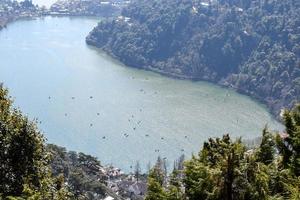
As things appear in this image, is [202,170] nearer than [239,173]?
No

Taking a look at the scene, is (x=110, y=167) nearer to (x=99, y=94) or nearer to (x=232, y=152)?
(x=99, y=94)

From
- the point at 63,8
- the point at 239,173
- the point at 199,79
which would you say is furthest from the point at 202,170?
the point at 63,8

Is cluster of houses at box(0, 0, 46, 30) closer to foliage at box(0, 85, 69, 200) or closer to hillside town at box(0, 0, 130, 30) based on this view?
hillside town at box(0, 0, 130, 30)

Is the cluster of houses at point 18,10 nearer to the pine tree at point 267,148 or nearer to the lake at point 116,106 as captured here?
the lake at point 116,106

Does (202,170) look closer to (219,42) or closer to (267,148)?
(267,148)

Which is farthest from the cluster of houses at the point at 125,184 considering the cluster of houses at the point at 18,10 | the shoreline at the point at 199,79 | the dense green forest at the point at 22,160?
the cluster of houses at the point at 18,10

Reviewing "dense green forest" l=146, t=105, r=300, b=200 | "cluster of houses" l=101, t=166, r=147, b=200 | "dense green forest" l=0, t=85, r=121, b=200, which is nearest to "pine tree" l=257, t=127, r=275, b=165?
Result: "dense green forest" l=146, t=105, r=300, b=200
